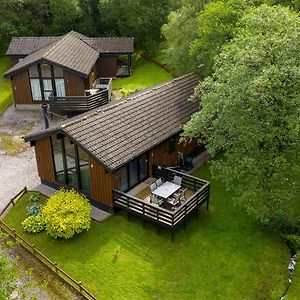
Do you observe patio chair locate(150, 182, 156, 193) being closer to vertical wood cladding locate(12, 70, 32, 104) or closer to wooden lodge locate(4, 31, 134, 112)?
wooden lodge locate(4, 31, 134, 112)

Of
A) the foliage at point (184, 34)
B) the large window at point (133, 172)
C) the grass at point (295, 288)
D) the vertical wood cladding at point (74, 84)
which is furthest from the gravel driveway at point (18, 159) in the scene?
the grass at point (295, 288)

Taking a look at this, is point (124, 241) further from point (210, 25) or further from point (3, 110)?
point (3, 110)

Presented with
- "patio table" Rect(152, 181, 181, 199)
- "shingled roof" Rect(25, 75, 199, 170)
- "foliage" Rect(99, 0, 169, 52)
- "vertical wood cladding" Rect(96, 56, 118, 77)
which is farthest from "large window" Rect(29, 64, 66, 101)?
"foliage" Rect(99, 0, 169, 52)

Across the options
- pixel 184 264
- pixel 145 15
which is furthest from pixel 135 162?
pixel 145 15

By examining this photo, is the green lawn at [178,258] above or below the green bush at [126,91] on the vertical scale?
below

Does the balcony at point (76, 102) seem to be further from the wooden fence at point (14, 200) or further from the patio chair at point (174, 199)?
the patio chair at point (174, 199)

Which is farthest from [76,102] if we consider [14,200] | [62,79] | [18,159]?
[14,200]
